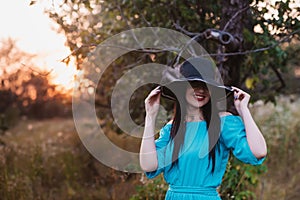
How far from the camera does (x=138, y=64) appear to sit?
4.30m

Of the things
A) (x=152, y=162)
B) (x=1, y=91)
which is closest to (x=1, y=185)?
(x=152, y=162)

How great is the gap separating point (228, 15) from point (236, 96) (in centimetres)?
→ 169

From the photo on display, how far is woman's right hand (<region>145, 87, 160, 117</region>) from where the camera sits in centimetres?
217

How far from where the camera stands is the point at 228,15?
143 inches

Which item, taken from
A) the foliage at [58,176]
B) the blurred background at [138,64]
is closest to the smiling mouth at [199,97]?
the blurred background at [138,64]

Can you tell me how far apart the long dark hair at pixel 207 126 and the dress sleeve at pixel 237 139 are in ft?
0.15

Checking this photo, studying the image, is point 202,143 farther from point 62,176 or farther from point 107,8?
point 62,176

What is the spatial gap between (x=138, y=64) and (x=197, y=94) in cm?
213

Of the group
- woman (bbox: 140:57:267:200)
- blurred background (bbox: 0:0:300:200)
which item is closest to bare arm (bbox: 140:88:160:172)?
woman (bbox: 140:57:267:200)

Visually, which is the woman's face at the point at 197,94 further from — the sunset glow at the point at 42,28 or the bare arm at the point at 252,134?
the sunset glow at the point at 42,28

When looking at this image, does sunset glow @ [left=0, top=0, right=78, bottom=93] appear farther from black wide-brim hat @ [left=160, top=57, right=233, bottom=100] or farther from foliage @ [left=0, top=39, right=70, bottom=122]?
foliage @ [left=0, top=39, right=70, bottom=122]

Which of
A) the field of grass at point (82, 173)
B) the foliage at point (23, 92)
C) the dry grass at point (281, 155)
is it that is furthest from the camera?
the foliage at point (23, 92)

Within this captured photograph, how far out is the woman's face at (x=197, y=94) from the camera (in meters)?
2.22

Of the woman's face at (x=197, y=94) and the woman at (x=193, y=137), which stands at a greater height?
the woman's face at (x=197, y=94)
